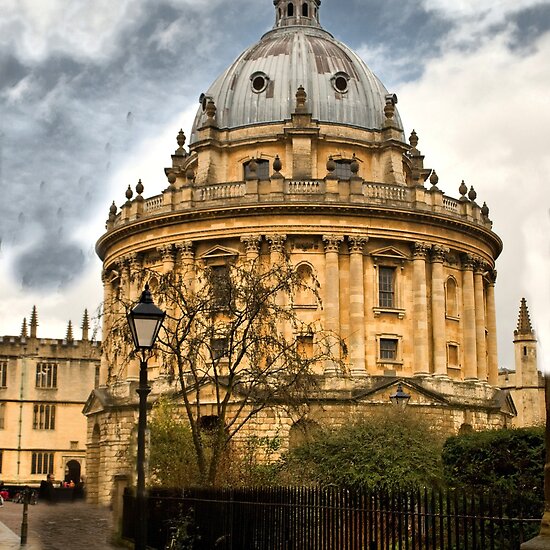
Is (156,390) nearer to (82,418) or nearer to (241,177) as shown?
(241,177)

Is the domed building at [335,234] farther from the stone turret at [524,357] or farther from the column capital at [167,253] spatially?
the stone turret at [524,357]

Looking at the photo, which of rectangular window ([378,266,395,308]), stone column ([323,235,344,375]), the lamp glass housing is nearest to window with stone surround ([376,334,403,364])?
rectangular window ([378,266,395,308])

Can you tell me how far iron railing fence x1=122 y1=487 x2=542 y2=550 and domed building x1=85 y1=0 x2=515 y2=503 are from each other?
984 inches

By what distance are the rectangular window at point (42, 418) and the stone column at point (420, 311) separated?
3414 centimetres

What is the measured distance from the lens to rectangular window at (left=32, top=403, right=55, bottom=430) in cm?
7519

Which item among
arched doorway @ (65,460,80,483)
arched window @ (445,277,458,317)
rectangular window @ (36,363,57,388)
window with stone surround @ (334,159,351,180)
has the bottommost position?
arched doorway @ (65,460,80,483)

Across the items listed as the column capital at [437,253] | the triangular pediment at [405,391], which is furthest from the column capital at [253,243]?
the column capital at [437,253]

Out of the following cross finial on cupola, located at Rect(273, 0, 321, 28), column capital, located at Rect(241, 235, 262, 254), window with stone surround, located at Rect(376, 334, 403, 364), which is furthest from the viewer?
cross finial on cupola, located at Rect(273, 0, 321, 28)

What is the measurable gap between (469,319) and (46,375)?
3550 cm

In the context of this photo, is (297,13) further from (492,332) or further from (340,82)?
(492,332)

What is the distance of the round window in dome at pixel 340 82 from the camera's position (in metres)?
58.3

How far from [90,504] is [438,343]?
20.1 meters

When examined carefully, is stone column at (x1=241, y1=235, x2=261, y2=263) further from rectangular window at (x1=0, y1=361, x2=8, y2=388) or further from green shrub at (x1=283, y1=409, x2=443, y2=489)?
rectangular window at (x1=0, y1=361, x2=8, y2=388)

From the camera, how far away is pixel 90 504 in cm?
5506
